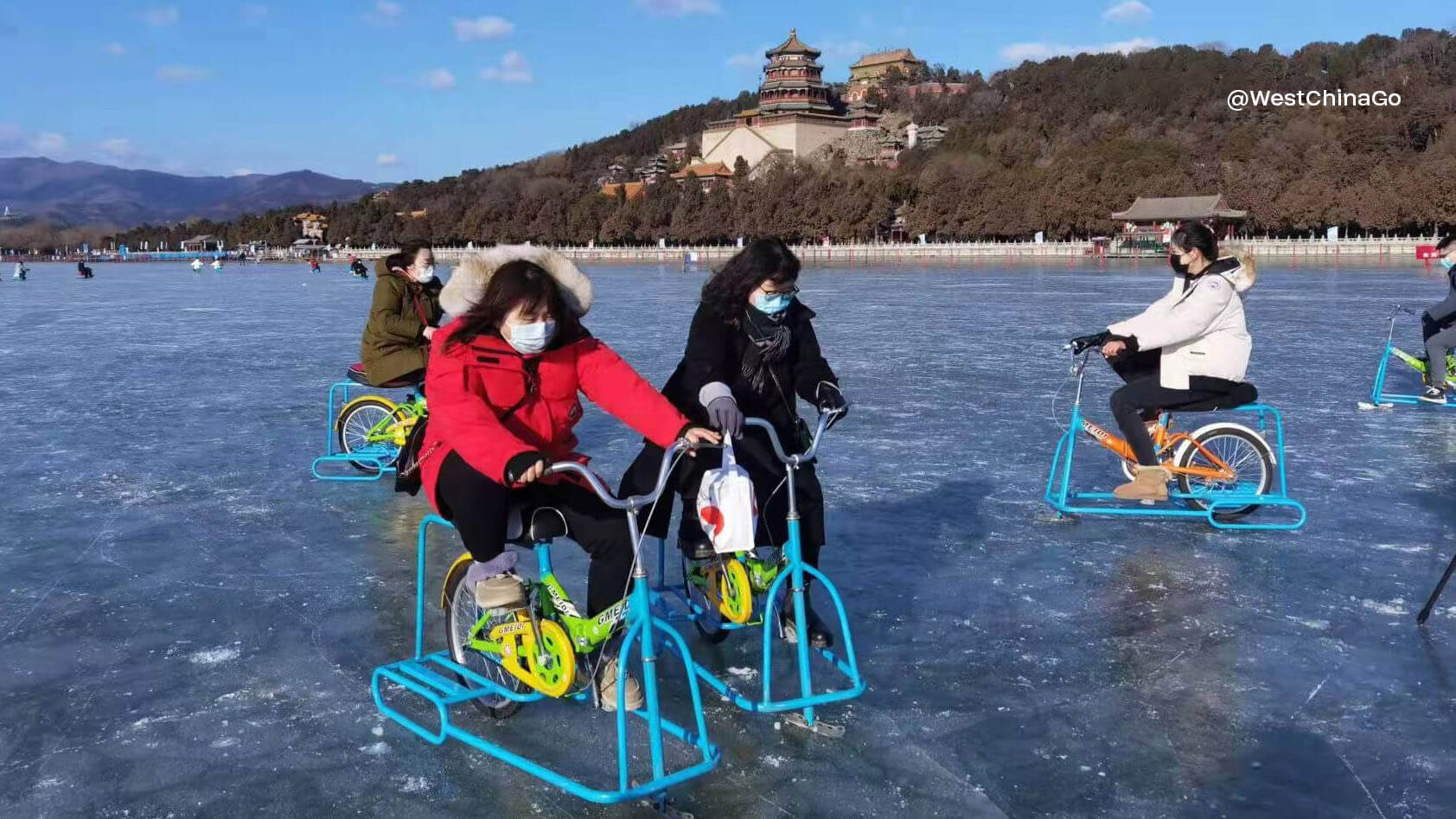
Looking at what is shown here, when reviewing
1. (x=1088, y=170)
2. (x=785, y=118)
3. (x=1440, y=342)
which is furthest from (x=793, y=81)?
(x=1440, y=342)

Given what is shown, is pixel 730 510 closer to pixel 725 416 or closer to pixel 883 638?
pixel 725 416

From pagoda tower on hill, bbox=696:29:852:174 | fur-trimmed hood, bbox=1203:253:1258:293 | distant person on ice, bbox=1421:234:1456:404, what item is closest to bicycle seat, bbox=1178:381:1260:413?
fur-trimmed hood, bbox=1203:253:1258:293

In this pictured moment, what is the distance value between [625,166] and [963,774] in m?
139

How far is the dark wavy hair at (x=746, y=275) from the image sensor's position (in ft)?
12.2

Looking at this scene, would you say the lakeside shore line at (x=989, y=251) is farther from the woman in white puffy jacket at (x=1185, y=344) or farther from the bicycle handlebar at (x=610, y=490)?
the bicycle handlebar at (x=610, y=490)

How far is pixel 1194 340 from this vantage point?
5.53 meters

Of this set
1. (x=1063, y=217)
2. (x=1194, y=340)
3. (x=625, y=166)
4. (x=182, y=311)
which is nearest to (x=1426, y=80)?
(x=1063, y=217)

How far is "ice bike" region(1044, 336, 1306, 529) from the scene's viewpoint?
557cm

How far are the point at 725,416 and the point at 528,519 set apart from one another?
59cm

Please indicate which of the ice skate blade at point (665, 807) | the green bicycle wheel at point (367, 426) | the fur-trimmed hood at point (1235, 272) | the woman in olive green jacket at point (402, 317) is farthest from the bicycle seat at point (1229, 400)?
the green bicycle wheel at point (367, 426)

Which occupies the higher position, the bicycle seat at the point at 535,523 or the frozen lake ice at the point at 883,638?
the bicycle seat at the point at 535,523

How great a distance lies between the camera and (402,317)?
6426 millimetres

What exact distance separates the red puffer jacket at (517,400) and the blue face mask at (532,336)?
0.06 metres

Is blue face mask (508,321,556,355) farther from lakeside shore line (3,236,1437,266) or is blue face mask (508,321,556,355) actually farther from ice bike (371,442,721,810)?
lakeside shore line (3,236,1437,266)
